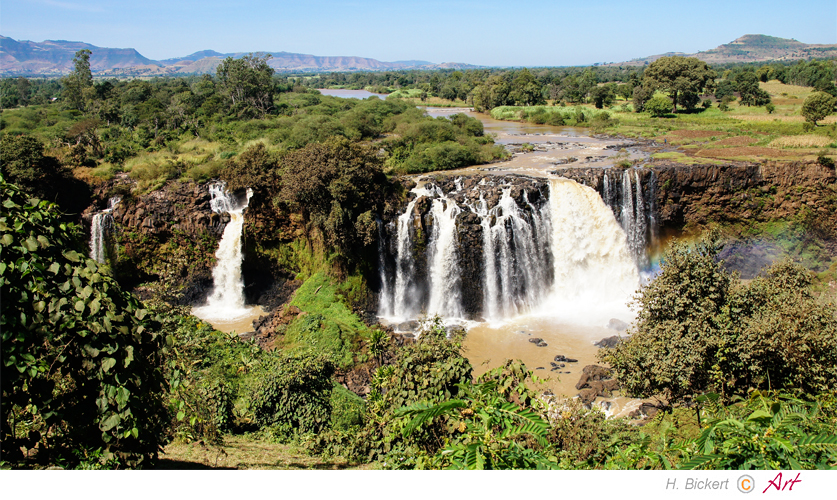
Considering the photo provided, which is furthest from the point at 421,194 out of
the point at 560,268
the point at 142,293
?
the point at 142,293

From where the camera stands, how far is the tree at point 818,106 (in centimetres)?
3372

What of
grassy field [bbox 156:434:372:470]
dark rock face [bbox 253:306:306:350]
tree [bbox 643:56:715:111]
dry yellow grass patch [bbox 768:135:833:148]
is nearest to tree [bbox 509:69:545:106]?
tree [bbox 643:56:715:111]

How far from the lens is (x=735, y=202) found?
23672mm

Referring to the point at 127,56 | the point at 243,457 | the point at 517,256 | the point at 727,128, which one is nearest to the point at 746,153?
the point at 727,128

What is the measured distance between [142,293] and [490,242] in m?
15.1

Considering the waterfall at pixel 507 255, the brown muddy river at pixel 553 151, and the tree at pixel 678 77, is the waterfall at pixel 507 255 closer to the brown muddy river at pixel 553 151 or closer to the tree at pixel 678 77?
the brown muddy river at pixel 553 151

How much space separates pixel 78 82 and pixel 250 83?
17.8 metres

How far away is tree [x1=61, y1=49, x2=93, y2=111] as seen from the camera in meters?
45.9

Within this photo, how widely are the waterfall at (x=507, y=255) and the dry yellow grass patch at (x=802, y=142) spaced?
1418cm

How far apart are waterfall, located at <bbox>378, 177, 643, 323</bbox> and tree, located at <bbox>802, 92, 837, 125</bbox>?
23601 mm

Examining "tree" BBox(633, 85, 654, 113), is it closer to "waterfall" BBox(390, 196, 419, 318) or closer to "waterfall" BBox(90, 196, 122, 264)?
"waterfall" BBox(390, 196, 419, 318)

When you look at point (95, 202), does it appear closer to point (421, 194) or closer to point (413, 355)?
point (421, 194)

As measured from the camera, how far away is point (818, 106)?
3391 centimetres

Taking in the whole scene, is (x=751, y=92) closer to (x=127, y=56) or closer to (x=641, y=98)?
(x=641, y=98)
